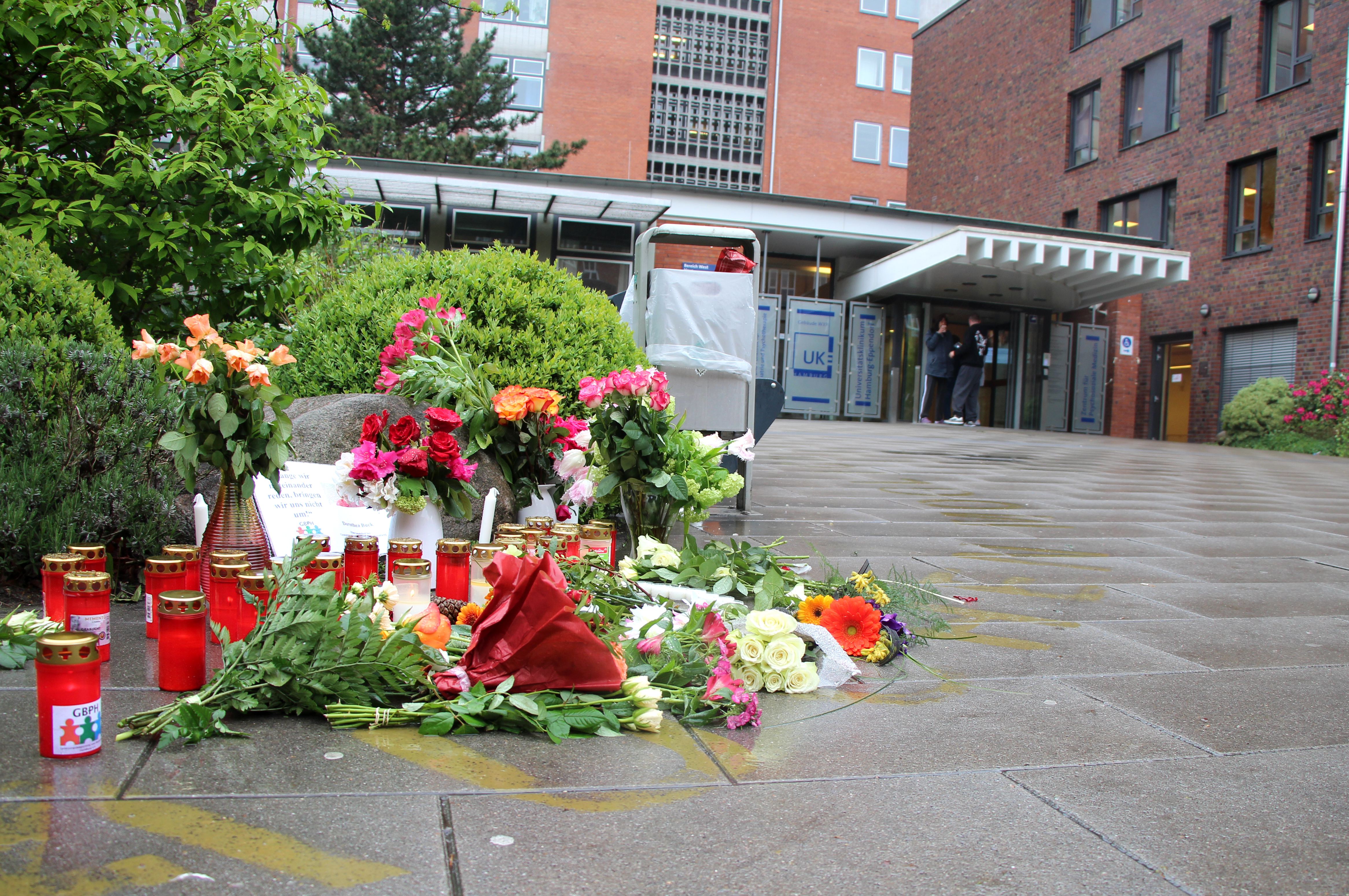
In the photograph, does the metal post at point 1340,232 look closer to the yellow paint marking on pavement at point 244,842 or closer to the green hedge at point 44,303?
the green hedge at point 44,303

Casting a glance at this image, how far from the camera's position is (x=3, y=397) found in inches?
123

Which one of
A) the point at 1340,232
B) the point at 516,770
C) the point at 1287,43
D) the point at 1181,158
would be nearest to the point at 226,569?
the point at 516,770

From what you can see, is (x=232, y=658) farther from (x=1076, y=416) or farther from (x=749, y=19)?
(x=749, y=19)

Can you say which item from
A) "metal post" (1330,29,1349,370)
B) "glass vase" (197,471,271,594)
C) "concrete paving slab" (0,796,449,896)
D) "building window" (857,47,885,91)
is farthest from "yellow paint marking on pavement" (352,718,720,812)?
"building window" (857,47,885,91)

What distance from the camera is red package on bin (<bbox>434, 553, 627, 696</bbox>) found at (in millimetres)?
2244

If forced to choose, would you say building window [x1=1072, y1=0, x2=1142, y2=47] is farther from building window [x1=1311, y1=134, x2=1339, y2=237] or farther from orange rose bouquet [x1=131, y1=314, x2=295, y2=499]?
orange rose bouquet [x1=131, y1=314, x2=295, y2=499]

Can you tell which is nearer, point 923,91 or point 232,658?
point 232,658

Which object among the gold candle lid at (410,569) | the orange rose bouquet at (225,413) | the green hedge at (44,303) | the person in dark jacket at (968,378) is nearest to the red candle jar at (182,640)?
the gold candle lid at (410,569)

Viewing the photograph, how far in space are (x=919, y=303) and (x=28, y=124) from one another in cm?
1956

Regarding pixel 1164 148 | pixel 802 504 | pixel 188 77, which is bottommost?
pixel 802 504

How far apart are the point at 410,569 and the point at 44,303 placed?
185 centimetres

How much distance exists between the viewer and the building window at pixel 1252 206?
20453 mm

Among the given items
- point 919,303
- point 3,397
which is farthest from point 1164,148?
point 3,397

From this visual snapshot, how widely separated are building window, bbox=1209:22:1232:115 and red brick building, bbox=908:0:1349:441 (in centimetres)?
4
